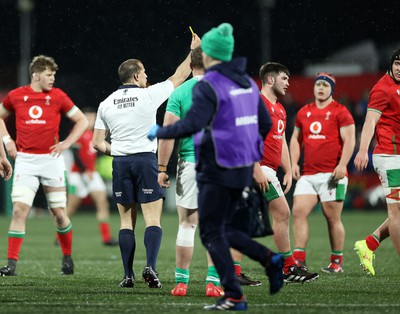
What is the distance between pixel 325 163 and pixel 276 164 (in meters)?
1.74

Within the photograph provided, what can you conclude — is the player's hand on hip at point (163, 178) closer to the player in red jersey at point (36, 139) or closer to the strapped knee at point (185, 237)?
the strapped knee at point (185, 237)

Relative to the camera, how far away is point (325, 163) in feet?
39.4

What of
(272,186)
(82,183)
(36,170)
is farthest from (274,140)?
(82,183)

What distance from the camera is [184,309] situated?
7.66 meters

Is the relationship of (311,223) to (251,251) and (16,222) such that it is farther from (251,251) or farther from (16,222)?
(251,251)

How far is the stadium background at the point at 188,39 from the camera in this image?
23969 millimetres

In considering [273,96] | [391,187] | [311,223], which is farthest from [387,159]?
[311,223]

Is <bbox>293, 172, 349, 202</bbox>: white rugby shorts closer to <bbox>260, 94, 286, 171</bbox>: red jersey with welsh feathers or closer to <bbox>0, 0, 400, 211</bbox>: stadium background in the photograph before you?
<bbox>260, 94, 286, 171</bbox>: red jersey with welsh feathers

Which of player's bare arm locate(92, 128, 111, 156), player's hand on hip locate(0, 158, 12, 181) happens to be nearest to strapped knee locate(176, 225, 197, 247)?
player's bare arm locate(92, 128, 111, 156)

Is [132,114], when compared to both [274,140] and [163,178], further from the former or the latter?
[274,140]

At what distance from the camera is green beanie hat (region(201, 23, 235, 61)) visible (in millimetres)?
7609

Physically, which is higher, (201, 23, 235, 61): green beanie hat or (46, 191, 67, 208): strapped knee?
(201, 23, 235, 61): green beanie hat

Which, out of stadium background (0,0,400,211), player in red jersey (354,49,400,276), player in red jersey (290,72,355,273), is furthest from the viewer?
stadium background (0,0,400,211)

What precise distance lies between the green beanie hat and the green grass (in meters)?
2.05
